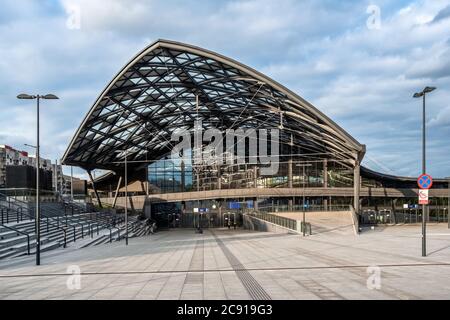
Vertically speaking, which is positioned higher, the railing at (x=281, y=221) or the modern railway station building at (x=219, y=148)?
the modern railway station building at (x=219, y=148)

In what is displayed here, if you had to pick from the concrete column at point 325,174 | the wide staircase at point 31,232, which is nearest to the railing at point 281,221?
the wide staircase at point 31,232

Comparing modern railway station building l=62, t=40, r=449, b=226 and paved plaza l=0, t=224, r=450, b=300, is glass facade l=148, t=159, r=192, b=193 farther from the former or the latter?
paved plaza l=0, t=224, r=450, b=300

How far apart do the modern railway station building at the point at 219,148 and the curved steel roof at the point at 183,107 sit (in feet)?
0.49

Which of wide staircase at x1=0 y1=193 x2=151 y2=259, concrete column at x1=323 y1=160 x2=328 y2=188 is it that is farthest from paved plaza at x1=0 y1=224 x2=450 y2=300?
concrete column at x1=323 y1=160 x2=328 y2=188

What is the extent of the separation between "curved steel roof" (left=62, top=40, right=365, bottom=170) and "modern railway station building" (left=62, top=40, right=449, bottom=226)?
15cm

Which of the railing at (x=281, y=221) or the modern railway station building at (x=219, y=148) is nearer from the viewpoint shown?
the railing at (x=281, y=221)

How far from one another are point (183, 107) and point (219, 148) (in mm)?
18971

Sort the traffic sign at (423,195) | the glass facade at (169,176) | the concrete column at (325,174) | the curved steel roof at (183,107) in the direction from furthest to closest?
the glass facade at (169,176) < the concrete column at (325,174) < the curved steel roof at (183,107) < the traffic sign at (423,195)

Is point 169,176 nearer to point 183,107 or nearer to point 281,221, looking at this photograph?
point 183,107

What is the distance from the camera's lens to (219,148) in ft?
232

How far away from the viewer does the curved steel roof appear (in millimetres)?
36750

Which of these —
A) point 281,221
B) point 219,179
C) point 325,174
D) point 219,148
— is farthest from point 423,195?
point 219,148

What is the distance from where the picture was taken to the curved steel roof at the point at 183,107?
36.8m

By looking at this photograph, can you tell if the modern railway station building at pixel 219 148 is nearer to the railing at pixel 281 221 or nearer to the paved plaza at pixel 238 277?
the railing at pixel 281 221
